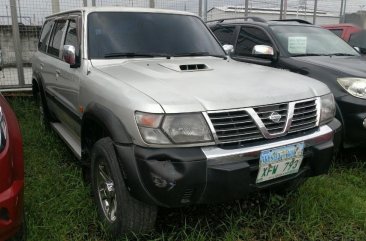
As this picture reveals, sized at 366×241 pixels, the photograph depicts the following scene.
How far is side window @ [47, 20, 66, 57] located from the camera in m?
4.28

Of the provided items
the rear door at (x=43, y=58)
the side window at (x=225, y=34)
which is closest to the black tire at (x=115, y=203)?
the rear door at (x=43, y=58)

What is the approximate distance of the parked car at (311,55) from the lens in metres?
3.91

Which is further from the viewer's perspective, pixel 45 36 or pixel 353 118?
pixel 45 36

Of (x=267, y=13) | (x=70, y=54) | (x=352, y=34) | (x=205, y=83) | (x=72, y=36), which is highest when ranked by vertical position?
(x=267, y=13)

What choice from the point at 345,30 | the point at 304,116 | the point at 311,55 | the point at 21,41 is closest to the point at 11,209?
the point at 304,116

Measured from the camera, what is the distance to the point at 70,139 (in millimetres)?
3891

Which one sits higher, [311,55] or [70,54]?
[70,54]

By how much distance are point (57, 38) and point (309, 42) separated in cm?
321

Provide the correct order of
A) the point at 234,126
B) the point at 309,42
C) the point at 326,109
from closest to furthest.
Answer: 1. the point at 234,126
2. the point at 326,109
3. the point at 309,42

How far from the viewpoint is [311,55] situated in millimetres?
4980

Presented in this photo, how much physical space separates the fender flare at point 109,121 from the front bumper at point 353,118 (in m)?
2.47

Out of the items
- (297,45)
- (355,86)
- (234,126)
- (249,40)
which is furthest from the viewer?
(249,40)

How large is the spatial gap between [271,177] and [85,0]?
556cm

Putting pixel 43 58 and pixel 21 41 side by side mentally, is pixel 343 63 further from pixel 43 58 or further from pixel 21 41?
pixel 21 41
